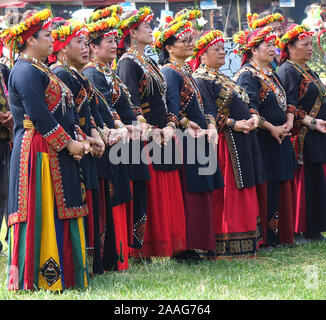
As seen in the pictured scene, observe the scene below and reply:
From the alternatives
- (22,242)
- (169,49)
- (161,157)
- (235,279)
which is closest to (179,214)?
(161,157)

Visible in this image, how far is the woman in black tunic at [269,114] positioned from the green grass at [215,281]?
A: 531 millimetres

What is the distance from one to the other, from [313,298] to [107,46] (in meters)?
2.63

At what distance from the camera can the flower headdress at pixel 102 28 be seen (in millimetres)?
5676

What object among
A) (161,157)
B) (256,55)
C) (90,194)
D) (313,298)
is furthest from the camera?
(256,55)

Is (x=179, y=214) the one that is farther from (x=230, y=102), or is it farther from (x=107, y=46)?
(x=107, y=46)

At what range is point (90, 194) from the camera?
5211 mm

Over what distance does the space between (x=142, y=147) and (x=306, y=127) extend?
6.85 ft

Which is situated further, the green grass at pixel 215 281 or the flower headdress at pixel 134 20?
the flower headdress at pixel 134 20

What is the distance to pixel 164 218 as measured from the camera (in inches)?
240

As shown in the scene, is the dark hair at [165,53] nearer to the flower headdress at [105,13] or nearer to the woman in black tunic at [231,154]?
the woman in black tunic at [231,154]

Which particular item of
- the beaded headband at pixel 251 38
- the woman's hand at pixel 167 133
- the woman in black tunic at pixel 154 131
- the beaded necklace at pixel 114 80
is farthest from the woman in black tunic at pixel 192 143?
the beaded headband at pixel 251 38

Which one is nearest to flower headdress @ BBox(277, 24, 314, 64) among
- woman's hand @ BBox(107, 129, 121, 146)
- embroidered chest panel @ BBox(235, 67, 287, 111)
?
embroidered chest panel @ BBox(235, 67, 287, 111)

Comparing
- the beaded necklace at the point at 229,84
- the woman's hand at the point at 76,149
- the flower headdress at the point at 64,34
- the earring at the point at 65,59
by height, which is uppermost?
the flower headdress at the point at 64,34

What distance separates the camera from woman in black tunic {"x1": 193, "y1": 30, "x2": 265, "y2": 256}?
636cm
